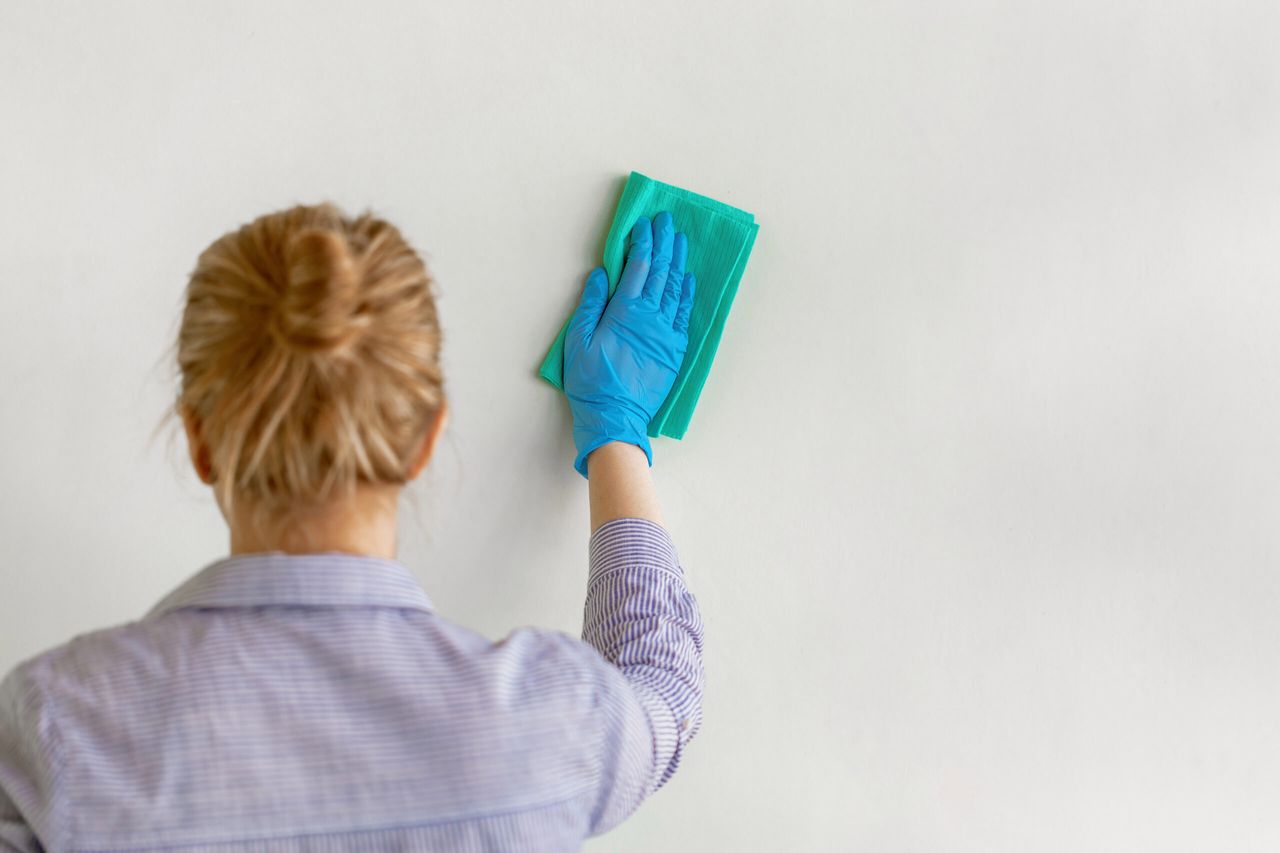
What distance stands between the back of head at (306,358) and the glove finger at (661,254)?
1.56 ft

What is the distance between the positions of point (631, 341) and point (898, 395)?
310 millimetres

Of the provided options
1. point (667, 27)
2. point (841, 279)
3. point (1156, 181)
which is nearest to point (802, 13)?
point (667, 27)

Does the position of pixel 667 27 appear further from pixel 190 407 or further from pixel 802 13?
pixel 190 407

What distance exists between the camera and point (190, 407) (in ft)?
2.30

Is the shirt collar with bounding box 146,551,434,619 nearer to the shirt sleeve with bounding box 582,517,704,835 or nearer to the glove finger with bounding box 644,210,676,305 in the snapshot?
the shirt sleeve with bounding box 582,517,704,835

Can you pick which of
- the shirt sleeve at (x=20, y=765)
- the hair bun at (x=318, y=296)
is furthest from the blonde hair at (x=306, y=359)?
the shirt sleeve at (x=20, y=765)

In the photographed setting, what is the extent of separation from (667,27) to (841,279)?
334 mm

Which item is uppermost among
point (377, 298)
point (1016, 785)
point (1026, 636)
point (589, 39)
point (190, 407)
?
point (589, 39)

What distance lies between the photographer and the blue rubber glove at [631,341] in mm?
1125

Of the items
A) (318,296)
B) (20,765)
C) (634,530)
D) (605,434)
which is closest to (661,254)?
(605,434)

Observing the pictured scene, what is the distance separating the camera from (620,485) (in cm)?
110

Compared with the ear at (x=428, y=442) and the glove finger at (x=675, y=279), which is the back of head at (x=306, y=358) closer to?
the ear at (x=428, y=442)

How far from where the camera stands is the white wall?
1134 millimetres

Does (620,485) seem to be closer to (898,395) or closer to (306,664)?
(898,395)
